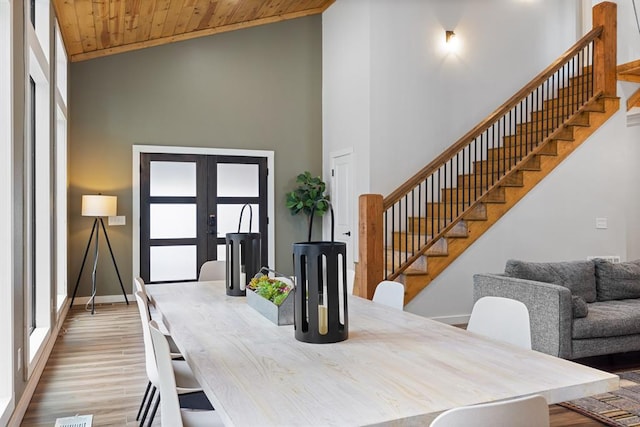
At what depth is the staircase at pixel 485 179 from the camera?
528 cm

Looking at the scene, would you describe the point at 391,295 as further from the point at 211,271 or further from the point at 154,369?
the point at 211,271

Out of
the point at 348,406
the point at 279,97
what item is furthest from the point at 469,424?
the point at 279,97

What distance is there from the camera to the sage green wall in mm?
6992

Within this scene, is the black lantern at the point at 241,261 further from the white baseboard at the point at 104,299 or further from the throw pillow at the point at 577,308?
the white baseboard at the point at 104,299

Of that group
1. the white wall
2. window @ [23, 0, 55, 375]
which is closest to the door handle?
the white wall

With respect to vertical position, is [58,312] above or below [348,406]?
below

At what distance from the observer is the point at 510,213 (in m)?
5.87

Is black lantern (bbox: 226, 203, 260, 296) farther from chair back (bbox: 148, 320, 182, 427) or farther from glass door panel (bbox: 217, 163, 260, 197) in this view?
glass door panel (bbox: 217, 163, 260, 197)

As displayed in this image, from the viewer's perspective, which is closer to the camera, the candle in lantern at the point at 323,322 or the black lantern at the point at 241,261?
the candle in lantern at the point at 323,322

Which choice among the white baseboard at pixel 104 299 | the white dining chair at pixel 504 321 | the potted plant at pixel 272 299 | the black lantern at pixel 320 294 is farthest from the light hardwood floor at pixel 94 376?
the white dining chair at pixel 504 321

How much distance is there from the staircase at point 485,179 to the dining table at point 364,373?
308cm

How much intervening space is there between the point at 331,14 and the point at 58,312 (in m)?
5.33

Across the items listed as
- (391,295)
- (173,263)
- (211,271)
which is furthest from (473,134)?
(173,263)

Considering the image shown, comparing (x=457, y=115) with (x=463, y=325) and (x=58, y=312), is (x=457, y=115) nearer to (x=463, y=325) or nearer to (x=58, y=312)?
(x=463, y=325)
